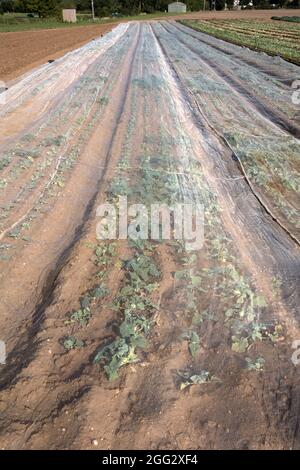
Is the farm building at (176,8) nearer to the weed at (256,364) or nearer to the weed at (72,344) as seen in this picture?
the weed at (72,344)

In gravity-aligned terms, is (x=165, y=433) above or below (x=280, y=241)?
Result: below

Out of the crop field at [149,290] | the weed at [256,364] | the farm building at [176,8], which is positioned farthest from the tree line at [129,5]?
the weed at [256,364]

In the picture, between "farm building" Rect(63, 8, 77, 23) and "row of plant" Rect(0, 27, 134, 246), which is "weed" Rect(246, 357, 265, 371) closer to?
"row of plant" Rect(0, 27, 134, 246)

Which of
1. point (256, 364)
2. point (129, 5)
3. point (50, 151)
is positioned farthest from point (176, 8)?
point (256, 364)

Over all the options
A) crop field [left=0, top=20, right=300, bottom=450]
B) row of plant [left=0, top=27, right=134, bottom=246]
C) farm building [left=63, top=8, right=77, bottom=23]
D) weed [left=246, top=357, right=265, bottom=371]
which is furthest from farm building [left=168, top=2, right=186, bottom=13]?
weed [left=246, top=357, right=265, bottom=371]

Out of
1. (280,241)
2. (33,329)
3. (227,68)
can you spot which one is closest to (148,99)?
(227,68)

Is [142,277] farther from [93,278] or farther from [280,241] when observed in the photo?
[280,241]

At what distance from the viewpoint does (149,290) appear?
13.1 ft

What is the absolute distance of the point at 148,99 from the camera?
10.8 meters

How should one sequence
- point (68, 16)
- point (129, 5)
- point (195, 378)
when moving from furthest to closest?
point (129, 5)
point (68, 16)
point (195, 378)

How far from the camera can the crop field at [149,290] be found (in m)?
2.88

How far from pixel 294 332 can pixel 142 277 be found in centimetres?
155

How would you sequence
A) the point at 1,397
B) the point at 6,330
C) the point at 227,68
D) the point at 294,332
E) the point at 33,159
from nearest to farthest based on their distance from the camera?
the point at 1,397 → the point at 294,332 → the point at 6,330 → the point at 33,159 → the point at 227,68

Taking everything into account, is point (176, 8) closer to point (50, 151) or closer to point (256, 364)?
point (50, 151)
